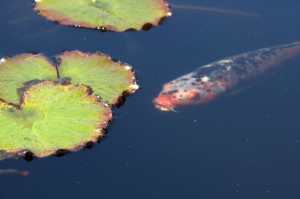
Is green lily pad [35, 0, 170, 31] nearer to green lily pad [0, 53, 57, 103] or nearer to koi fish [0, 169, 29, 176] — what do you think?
green lily pad [0, 53, 57, 103]

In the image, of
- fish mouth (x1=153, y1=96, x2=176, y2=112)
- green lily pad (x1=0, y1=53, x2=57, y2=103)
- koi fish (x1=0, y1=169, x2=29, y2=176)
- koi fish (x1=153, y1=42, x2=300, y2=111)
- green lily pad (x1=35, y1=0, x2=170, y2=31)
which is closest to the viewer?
koi fish (x1=0, y1=169, x2=29, y2=176)

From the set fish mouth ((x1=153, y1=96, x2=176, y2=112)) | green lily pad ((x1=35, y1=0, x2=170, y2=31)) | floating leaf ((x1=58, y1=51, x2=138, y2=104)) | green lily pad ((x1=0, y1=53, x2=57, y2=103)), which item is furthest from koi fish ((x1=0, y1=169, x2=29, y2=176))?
green lily pad ((x1=35, y1=0, x2=170, y2=31))

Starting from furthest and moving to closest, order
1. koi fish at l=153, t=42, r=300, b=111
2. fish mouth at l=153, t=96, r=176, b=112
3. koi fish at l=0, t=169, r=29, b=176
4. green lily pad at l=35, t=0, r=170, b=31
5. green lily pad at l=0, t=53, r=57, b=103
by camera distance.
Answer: green lily pad at l=35, t=0, r=170, b=31 < koi fish at l=153, t=42, r=300, b=111 < fish mouth at l=153, t=96, r=176, b=112 < green lily pad at l=0, t=53, r=57, b=103 < koi fish at l=0, t=169, r=29, b=176

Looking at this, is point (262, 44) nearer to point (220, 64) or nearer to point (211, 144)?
point (220, 64)

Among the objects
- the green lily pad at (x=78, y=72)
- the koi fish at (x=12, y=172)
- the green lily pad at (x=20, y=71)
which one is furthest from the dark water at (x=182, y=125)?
the green lily pad at (x=20, y=71)

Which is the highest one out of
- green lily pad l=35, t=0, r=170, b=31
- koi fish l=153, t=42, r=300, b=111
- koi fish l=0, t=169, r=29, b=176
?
green lily pad l=35, t=0, r=170, b=31

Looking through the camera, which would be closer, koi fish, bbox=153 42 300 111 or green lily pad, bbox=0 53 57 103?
green lily pad, bbox=0 53 57 103

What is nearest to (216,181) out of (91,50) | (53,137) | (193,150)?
(193,150)

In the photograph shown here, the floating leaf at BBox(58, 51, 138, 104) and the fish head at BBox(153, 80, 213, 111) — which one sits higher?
the floating leaf at BBox(58, 51, 138, 104)
